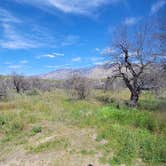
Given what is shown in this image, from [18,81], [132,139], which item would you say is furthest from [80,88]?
[18,81]

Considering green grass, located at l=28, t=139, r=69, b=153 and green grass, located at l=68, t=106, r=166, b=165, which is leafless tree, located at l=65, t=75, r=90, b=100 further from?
green grass, located at l=28, t=139, r=69, b=153

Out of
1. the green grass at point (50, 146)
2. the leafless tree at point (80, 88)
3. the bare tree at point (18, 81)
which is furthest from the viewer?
the bare tree at point (18, 81)

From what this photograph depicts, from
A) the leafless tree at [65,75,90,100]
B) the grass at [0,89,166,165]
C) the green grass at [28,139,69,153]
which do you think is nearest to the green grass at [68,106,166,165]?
the grass at [0,89,166,165]

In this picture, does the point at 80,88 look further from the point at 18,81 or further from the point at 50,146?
the point at 18,81

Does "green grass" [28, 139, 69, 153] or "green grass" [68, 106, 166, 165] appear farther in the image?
"green grass" [28, 139, 69, 153]

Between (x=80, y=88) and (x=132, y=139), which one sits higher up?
(x=80, y=88)

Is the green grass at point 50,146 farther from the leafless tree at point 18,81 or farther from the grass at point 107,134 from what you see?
the leafless tree at point 18,81

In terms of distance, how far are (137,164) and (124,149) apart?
0.94 m

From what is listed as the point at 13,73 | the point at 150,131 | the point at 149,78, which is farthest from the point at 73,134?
the point at 13,73

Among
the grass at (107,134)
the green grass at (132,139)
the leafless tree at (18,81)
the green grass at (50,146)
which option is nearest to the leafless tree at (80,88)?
the grass at (107,134)

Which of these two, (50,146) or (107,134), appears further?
(107,134)

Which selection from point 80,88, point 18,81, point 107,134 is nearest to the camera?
point 107,134

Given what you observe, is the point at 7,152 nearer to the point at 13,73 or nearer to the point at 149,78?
the point at 149,78

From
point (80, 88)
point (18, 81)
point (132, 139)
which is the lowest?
point (132, 139)
